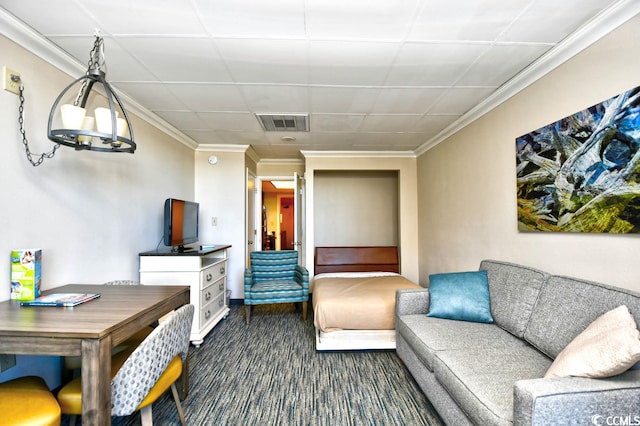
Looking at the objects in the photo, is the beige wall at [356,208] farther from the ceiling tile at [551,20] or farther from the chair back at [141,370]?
the chair back at [141,370]

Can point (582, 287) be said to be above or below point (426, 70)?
below

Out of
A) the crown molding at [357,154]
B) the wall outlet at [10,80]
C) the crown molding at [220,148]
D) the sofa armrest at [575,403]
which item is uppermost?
the crown molding at [220,148]

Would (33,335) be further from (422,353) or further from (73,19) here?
(422,353)

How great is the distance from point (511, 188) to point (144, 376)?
9.50 ft

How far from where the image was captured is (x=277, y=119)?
128 inches

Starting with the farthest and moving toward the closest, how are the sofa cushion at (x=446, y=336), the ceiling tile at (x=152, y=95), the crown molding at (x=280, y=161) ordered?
the crown molding at (x=280, y=161), the ceiling tile at (x=152, y=95), the sofa cushion at (x=446, y=336)

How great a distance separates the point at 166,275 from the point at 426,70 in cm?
306

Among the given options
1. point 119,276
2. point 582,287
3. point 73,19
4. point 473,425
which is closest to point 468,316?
point 582,287

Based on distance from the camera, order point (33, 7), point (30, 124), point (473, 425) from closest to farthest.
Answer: point (473, 425), point (33, 7), point (30, 124)

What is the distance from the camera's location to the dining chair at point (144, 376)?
1.26 metres

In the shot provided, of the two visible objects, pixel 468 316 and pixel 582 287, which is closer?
pixel 582 287

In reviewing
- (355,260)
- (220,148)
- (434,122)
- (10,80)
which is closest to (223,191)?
(220,148)
